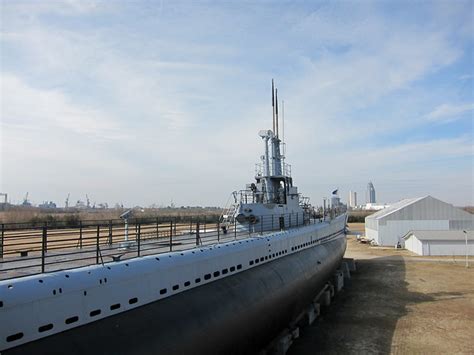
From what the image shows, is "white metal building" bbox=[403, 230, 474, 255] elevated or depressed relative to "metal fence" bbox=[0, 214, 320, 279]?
depressed


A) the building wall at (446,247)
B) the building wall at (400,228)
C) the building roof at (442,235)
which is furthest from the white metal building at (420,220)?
the building wall at (446,247)

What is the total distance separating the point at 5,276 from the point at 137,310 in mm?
2557

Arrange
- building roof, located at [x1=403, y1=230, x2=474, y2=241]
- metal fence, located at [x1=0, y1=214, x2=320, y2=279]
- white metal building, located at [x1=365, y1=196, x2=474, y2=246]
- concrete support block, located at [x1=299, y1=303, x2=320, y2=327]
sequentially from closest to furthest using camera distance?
metal fence, located at [x1=0, y1=214, x2=320, y2=279], concrete support block, located at [x1=299, y1=303, x2=320, y2=327], building roof, located at [x1=403, y1=230, x2=474, y2=241], white metal building, located at [x1=365, y1=196, x2=474, y2=246]

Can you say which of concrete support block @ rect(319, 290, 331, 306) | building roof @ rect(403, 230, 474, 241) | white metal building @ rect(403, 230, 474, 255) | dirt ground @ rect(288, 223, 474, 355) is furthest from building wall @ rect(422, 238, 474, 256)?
concrete support block @ rect(319, 290, 331, 306)

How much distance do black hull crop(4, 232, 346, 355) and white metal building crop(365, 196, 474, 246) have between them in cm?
2876

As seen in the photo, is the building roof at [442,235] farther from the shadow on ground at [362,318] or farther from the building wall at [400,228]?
the shadow on ground at [362,318]

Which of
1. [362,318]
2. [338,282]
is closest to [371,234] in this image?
[338,282]

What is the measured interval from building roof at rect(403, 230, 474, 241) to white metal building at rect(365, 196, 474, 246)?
69.7 inches

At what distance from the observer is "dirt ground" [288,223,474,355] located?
1248cm

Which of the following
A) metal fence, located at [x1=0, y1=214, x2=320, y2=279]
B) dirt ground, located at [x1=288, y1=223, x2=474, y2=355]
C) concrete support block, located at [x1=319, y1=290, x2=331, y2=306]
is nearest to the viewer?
metal fence, located at [x1=0, y1=214, x2=320, y2=279]

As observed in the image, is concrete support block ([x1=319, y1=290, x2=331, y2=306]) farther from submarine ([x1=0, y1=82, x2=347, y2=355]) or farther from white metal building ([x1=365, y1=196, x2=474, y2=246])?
white metal building ([x1=365, y1=196, x2=474, y2=246])

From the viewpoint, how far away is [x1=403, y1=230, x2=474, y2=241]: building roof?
33.7 m

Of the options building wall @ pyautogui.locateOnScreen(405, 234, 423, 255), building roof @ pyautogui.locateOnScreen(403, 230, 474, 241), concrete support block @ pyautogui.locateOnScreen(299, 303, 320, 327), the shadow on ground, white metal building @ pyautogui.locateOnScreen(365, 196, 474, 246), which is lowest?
the shadow on ground

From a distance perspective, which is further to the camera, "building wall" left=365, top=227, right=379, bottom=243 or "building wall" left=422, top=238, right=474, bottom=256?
"building wall" left=365, top=227, right=379, bottom=243
